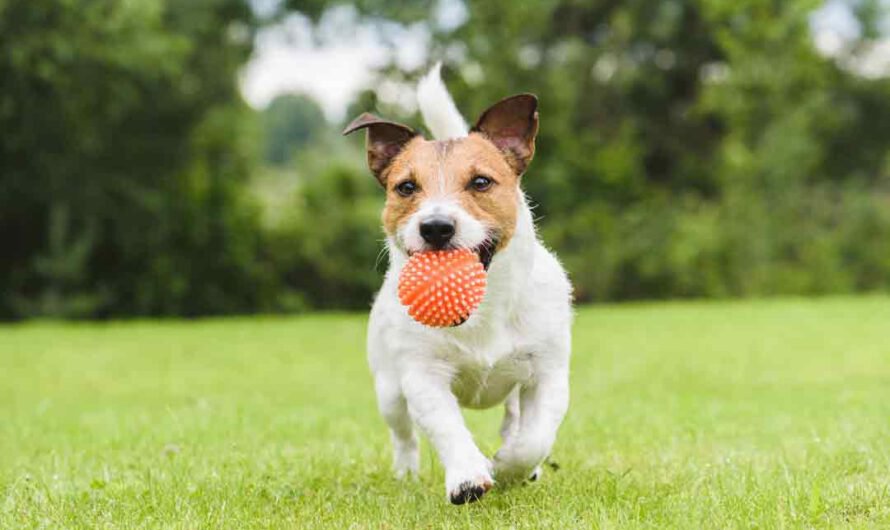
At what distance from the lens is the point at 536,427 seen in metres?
4.92

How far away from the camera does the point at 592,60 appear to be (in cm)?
3222

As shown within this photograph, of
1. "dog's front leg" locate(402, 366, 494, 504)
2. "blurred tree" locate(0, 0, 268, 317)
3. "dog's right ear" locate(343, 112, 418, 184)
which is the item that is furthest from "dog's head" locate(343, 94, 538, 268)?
"blurred tree" locate(0, 0, 268, 317)

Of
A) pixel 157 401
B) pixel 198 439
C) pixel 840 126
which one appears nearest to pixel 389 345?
pixel 198 439

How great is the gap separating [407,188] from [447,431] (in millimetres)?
1108

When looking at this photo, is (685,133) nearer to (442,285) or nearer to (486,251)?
(486,251)

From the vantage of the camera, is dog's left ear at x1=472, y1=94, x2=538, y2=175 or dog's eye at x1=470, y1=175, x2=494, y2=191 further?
dog's left ear at x1=472, y1=94, x2=538, y2=175

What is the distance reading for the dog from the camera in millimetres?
4789

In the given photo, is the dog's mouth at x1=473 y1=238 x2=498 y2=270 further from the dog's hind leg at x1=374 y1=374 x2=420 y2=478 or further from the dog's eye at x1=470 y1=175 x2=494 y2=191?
the dog's hind leg at x1=374 y1=374 x2=420 y2=478

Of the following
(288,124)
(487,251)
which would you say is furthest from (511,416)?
(288,124)

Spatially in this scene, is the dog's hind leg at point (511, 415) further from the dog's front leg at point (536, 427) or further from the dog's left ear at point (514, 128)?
the dog's left ear at point (514, 128)

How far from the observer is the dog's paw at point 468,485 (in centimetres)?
443

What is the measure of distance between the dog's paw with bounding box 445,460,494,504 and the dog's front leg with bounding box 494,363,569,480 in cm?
43

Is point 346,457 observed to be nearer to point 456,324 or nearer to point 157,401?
point 456,324

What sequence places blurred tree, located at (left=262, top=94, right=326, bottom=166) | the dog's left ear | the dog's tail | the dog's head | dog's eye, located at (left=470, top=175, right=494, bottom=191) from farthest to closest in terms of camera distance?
1. blurred tree, located at (left=262, top=94, right=326, bottom=166)
2. the dog's tail
3. the dog's left ear
4. dog's eye, located at (left=470, top=175, right=494, bottom=191)
5. the dog's head
